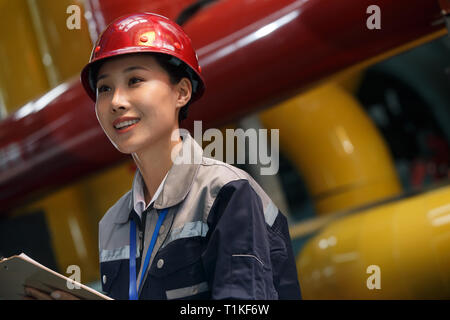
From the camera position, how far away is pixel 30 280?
711 mm

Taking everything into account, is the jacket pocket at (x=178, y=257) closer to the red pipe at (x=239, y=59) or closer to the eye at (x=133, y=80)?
the eye at (x=133, y=80)

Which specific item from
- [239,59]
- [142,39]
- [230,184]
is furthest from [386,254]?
[142,39]

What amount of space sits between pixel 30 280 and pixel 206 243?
0.23m

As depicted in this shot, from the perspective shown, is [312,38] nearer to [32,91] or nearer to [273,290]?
[273,290]

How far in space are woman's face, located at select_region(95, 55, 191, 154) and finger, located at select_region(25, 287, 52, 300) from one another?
23 cm

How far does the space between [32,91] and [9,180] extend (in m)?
0.61

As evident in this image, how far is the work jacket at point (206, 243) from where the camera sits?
708 mm

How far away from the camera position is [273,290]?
73 centimetres

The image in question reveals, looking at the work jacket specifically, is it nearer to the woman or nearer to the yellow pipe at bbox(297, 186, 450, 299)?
the woman

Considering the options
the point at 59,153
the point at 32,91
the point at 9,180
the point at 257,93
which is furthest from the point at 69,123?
the point at 32,91

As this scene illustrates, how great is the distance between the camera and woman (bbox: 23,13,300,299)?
2.37 feet

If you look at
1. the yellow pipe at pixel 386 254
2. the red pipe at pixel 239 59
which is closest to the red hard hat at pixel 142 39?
the red pipe at pixel 239 59

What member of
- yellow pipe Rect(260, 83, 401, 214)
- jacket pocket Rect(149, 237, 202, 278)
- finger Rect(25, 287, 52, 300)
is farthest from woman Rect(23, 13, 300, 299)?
yellow pipe Rect(260, 83, 401, 214)

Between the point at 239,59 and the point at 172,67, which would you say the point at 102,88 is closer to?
the point at 172,67
